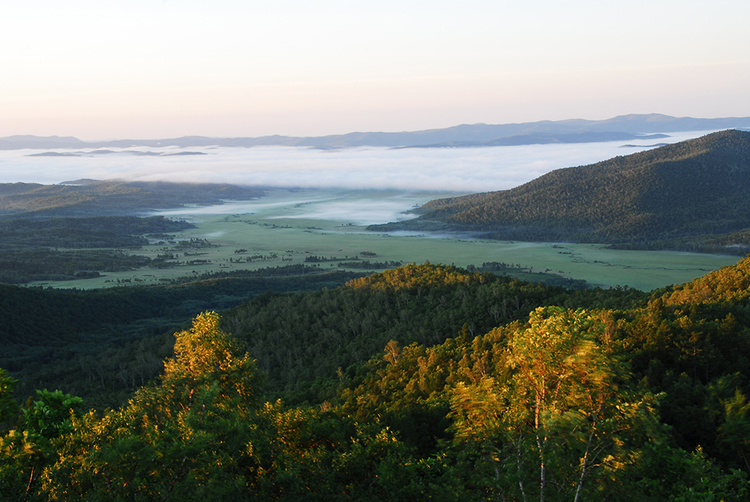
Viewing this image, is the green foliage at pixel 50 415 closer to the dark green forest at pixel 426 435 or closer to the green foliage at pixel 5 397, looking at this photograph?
the dark green forest at pixel 426 435

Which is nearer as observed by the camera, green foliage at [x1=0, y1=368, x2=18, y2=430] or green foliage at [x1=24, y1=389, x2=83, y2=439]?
green foliage at [x1=0, y1=368, x2=18, y2=430]

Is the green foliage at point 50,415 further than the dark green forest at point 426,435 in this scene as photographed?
Yes

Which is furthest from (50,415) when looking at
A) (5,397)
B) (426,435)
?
(426,435)

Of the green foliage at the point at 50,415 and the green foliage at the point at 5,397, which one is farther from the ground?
the green foliage at the point at 5,397

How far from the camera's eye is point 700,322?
141ft

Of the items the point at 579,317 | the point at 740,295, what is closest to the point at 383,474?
the point at 579,317

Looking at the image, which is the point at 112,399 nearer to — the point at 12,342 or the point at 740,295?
the point at 12,342

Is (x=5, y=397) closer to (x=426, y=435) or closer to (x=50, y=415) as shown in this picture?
(x=50, y=415)

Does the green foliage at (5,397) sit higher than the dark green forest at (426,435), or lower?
higher

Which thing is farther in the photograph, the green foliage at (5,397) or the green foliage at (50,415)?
the green foliage at (50,415)

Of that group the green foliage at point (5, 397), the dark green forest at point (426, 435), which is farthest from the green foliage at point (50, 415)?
the green foliage at point (5, 397)

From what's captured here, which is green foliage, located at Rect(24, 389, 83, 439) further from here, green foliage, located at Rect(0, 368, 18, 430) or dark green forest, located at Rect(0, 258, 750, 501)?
green foliage, located at Rect(0, 368, 18, 430)

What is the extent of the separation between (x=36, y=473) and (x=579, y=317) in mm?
16043

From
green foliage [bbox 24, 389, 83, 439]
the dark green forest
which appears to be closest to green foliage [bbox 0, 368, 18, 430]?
the dark green forest
